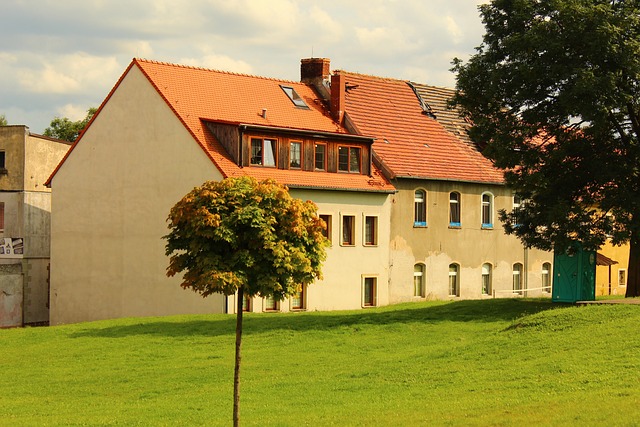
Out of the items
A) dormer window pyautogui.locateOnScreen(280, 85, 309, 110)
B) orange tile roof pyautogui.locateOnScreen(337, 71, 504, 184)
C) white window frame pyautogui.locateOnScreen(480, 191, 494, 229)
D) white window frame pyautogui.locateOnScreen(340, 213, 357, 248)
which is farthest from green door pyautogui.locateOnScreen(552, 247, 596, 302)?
dormer window pyautogui.locateOnScreen(280, 85, 309, 110)

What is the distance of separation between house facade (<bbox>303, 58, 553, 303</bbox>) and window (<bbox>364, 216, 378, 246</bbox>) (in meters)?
1.13

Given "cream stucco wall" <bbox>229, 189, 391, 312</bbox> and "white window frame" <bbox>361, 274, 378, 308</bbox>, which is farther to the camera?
"white window frame" <bbox>361, 274, 378, 308</bbox>

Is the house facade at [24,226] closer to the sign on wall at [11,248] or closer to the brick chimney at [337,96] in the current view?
the sign on wall at [11,248]

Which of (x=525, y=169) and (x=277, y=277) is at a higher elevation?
(x=525, y=169)

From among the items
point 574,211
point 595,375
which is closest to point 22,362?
point 595,375

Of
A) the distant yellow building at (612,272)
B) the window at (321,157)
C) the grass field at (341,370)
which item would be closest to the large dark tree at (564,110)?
the grass field at (341,370)

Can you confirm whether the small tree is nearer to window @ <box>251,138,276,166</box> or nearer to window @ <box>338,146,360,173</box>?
window @ <box>251,138,276,166</box>

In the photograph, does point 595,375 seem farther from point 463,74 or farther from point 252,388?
point 463,74

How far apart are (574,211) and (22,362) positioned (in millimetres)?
20268

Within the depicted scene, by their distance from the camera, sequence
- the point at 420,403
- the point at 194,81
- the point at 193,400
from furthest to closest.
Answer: the point at 194,81 → the point at 193,400 → the point at 420,403

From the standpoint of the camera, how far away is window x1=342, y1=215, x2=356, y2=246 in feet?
162

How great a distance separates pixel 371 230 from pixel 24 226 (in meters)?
19.3

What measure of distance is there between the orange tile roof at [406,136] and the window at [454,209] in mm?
1103

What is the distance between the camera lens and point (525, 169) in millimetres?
41219
